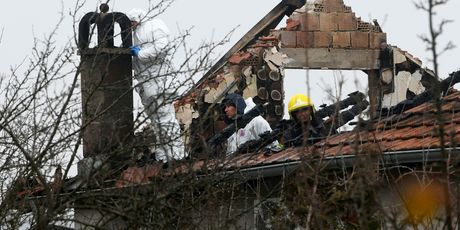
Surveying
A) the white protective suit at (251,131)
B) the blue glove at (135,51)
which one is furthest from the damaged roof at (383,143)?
the blue glove at (135,51)

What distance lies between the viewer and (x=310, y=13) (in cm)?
2348

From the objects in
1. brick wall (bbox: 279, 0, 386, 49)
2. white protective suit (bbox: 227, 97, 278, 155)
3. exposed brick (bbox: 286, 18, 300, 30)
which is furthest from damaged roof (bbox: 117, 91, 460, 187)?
brick wall (bbox: 279, 0, 386, 49)

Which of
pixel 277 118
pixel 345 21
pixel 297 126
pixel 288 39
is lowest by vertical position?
pixel 297 126

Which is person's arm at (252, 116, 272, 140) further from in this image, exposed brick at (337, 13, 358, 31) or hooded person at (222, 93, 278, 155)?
exposed brick at (337, 13, 358, 31)

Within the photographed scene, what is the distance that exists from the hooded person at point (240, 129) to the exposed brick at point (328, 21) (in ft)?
24.4

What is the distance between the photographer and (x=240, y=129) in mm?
15328

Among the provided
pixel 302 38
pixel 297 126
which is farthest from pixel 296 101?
pixel 302 38

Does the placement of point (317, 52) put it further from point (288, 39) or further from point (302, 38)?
point (288, 39)

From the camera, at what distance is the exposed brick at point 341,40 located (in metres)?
23.6

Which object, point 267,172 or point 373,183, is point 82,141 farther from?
point 373,183

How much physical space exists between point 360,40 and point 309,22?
0.86 metres

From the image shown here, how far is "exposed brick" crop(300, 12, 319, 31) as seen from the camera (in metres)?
23.2

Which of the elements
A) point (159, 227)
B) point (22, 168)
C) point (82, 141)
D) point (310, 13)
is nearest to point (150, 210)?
point (159, 227)

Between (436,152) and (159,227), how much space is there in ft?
6.09
